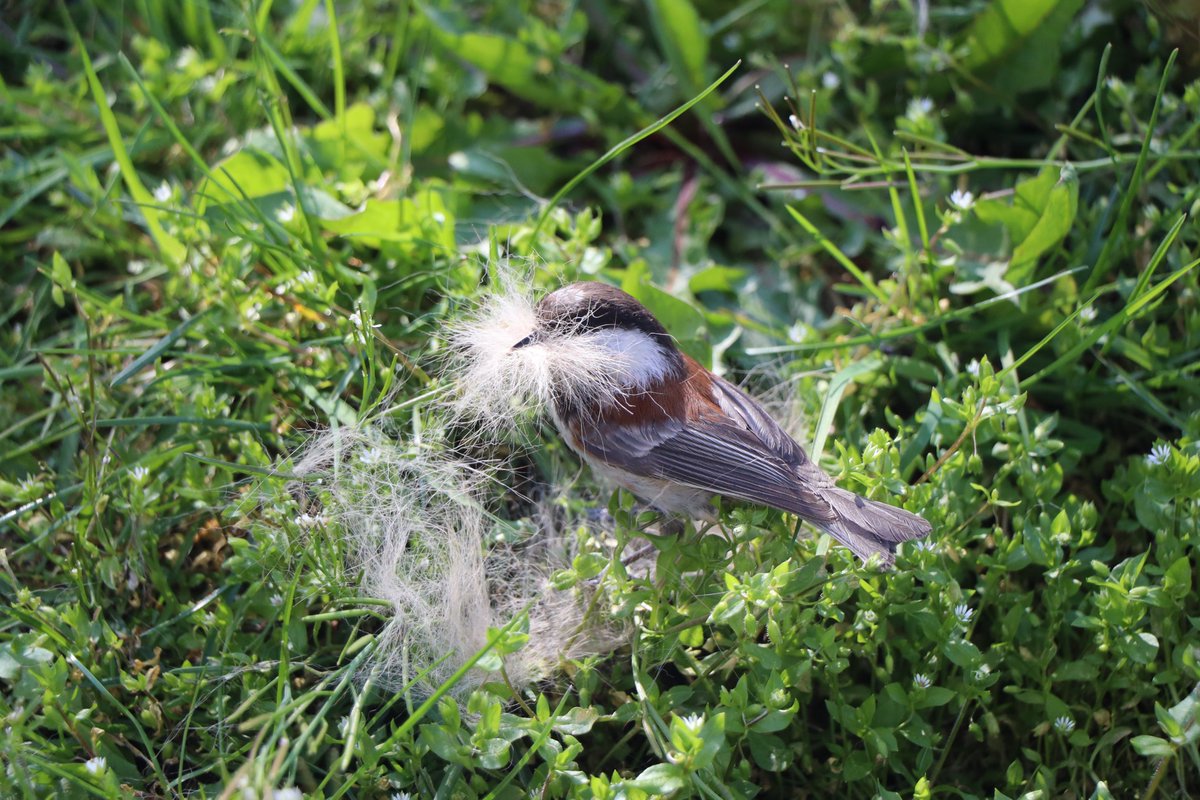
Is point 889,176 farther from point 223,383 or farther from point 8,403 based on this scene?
point 8,403

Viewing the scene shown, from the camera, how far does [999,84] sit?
364cm

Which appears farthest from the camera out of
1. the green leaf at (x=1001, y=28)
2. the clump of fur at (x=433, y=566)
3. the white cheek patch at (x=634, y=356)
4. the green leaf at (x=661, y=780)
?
the green leaf at (x=1001, y=28)

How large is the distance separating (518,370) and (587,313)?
0.25 m

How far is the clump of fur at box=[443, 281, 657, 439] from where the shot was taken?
8.37 feet

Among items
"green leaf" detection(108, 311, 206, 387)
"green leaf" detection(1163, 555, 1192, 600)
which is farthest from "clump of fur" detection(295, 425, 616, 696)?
"green leaf" detection(1163, 555, 1192, 600)

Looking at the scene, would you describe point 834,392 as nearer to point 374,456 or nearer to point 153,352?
point 374,456

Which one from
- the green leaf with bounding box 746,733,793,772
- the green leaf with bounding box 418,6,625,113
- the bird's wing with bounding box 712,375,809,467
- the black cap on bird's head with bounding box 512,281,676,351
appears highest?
the green leaf with bounding box 418,6,625,113

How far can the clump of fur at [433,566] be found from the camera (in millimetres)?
2359

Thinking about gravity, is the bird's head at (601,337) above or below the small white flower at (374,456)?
above

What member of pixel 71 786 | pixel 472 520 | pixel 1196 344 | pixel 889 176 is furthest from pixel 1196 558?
pixel 71 786

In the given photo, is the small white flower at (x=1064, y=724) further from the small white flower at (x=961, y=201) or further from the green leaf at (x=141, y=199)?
the green leaf at (x=141, y=199)

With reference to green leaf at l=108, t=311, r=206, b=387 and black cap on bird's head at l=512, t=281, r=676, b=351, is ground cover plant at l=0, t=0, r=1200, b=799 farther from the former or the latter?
black cap on bird's head at l=512, t=281, r=676, b=351

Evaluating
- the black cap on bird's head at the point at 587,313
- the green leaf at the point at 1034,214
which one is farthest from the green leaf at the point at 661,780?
the green leaf at the point at 1034,214

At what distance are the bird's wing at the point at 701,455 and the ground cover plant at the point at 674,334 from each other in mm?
153
